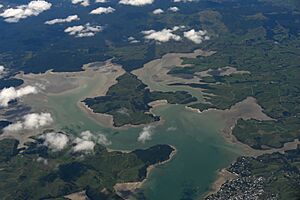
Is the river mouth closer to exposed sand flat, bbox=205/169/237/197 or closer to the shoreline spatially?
the shoreline

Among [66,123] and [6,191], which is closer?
[6,191]

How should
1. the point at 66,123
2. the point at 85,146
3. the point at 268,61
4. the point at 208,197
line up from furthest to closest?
the point at 268,61
the point at 66,123
the point at 85,146
the point at 208,197

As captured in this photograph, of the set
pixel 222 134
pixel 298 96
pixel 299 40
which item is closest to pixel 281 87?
pixel 298 96

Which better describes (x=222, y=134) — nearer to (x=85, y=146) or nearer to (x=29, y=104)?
(x=85, y=146)

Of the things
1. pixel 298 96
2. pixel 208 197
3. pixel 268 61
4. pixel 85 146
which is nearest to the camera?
pixel 208 197

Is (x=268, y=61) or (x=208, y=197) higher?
(x=208, y=197)

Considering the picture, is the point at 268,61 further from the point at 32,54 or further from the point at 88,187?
the point at 88,187

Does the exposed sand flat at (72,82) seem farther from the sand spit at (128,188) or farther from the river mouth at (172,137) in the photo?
the sand spit at (128,188)
